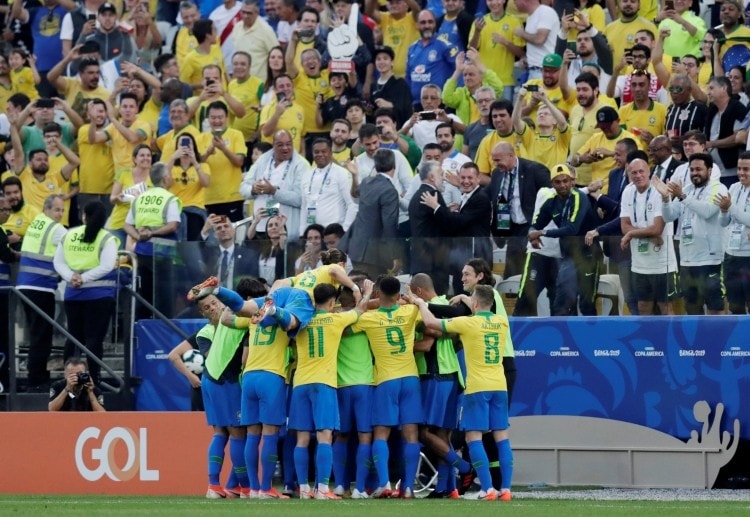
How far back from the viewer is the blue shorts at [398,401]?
1459 cm

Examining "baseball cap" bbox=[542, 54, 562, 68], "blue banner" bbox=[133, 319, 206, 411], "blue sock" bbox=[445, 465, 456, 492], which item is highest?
"baseball cap" bbox=[542, 54, 562, 68]

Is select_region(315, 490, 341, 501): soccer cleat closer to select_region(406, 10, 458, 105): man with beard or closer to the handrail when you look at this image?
the handrail

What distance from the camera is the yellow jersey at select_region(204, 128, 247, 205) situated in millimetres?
20266

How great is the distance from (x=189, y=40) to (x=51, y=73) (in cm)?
214

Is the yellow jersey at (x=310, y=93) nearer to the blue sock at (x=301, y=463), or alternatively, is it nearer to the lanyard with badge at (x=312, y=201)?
the lanyard with badge at (x=312, y=201)

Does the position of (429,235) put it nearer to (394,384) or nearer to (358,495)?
(394,384)

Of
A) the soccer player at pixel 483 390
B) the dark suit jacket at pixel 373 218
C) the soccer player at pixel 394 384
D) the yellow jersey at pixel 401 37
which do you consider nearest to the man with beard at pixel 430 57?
the yellow jersey at pixel 401 37

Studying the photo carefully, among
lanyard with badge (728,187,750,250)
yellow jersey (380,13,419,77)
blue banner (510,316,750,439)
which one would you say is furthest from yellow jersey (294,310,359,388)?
yellow jersey (380,13,419,77)

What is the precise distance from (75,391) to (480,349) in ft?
17.4

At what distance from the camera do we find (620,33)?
20203mm

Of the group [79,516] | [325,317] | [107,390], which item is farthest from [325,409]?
[107,390]

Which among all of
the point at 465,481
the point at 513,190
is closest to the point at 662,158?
the point at 513,190

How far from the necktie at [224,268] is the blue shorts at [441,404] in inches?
149

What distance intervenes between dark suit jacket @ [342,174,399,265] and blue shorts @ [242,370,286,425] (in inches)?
118
